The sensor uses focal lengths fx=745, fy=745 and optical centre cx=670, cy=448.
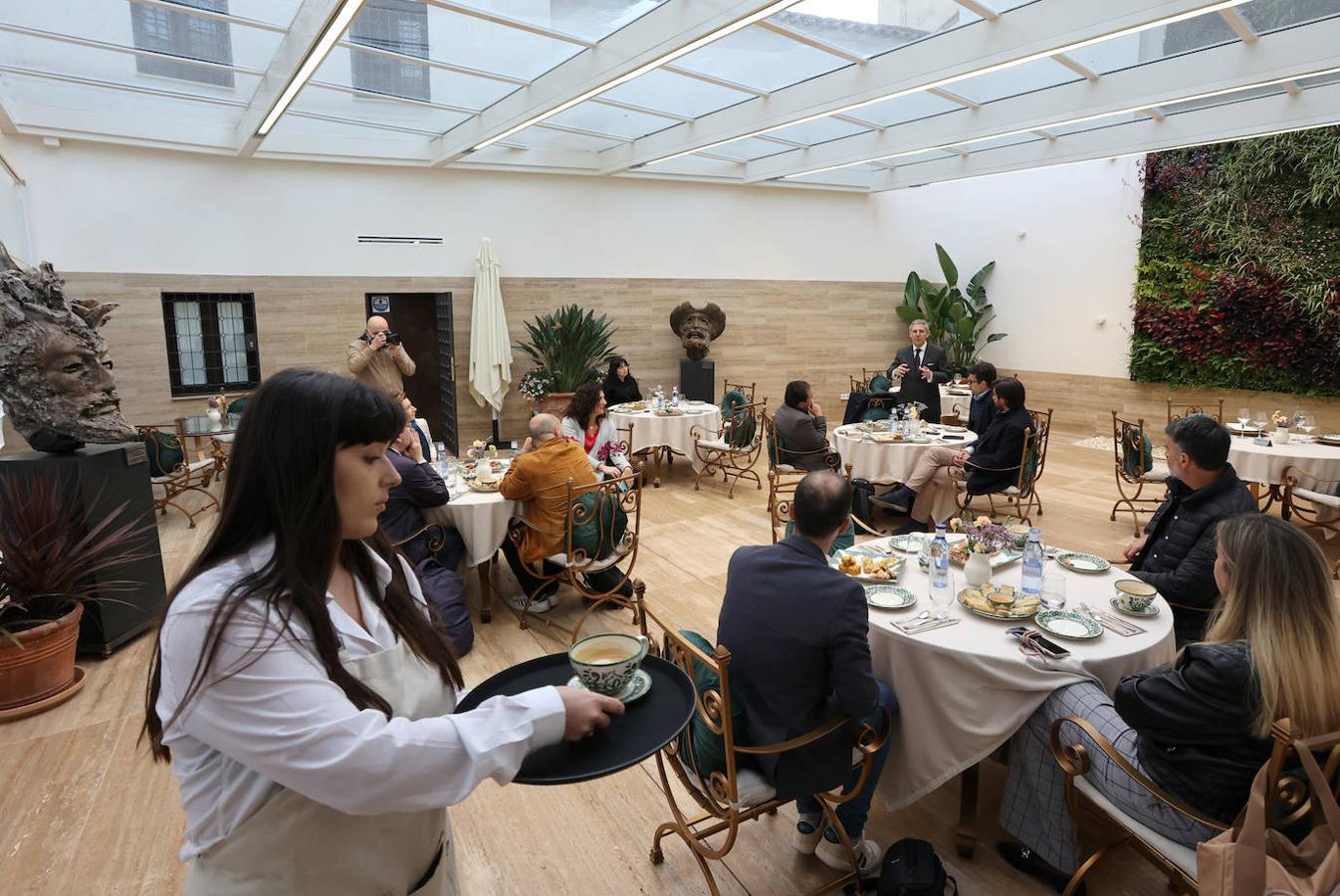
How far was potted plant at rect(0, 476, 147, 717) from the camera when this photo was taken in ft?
11.6

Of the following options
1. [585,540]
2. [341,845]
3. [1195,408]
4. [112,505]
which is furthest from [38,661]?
[1195,408]

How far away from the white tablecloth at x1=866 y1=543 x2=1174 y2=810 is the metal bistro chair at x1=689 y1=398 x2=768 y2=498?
4.95 metres

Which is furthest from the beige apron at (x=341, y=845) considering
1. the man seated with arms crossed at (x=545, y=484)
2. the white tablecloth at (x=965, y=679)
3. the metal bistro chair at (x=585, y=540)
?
the man seated with arms crossed at (x=545, y=484)

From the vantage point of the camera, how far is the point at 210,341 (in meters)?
8.82

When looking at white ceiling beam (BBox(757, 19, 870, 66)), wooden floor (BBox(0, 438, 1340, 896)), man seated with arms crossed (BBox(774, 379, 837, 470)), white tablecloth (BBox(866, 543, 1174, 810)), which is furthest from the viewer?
man seated with arms crossed (BBox(774, 379, 837, 470))

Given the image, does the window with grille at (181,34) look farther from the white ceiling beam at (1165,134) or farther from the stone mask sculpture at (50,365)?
the white ceiling beam at (1165,134)

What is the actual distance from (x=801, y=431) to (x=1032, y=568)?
141 inches

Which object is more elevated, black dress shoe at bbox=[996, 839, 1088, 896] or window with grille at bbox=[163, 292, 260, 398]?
window with grille at bbox=[163, 292, 260, 398]

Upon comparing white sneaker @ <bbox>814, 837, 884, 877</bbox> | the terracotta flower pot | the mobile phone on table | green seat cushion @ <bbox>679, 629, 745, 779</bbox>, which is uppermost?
the mobile phone on table

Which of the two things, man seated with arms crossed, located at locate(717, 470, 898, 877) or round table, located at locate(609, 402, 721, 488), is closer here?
man seated with arms crossed, located at locate(717, 470, 898, 877)

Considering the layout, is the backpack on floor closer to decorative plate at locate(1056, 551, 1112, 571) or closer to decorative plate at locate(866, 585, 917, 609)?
decorative plate at locate(866, 585, 917, 609)

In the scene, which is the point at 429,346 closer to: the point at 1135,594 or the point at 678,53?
the point at 678,53

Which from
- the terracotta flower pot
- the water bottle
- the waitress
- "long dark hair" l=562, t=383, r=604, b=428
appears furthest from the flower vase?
the terracotta flower pot

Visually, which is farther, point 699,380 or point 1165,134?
point 699,380
